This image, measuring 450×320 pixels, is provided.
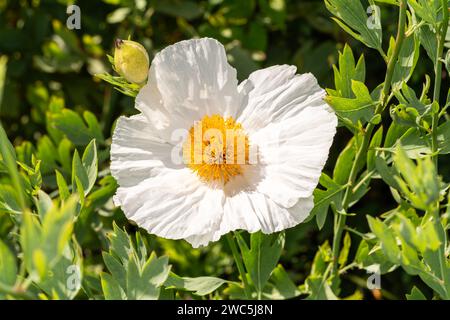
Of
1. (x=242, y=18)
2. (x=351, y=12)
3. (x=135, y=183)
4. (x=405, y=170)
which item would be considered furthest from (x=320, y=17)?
(x=405, y=170)

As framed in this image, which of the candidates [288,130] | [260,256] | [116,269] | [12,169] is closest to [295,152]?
[288,130]

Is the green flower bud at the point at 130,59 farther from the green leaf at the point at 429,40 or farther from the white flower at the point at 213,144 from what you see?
the green leaf at the point at 429,40

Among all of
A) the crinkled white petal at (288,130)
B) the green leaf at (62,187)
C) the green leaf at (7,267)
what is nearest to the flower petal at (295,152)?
the crinkled white petal at (288,130)

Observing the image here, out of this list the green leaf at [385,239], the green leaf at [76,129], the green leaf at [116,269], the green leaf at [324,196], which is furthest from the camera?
the green leaf at [76,129]

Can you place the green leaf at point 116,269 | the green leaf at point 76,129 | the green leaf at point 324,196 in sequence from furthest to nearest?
the green leaf at point 76,129 < the green leaf at point 324,196 < the green leaf at point 116,269

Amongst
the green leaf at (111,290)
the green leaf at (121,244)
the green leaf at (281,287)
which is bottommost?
the green leaf at (281,287)

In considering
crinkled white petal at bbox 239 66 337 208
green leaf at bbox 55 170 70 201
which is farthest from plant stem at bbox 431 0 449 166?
green leaf at bbox 55 170 70 201

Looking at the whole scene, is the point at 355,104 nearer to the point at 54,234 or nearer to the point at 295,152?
the point at 295,152
